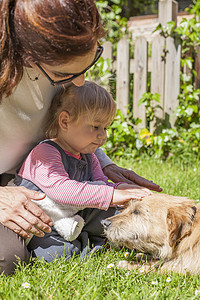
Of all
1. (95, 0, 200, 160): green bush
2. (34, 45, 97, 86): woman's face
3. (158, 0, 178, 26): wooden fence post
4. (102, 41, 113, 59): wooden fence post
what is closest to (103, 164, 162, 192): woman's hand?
(34, 45, 97, 86): woman's face

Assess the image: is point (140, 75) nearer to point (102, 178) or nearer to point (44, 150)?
point (102, 178)

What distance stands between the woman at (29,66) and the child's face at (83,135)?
0.28 meters

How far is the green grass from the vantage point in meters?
2.07

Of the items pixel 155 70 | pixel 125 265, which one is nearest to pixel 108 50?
pixel 155 70

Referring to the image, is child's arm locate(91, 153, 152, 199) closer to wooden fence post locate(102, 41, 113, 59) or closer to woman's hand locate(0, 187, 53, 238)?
woman's hand locate(0, 187, 53, 238)

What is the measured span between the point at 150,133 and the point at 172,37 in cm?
158

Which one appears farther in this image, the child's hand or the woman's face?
the child's hand

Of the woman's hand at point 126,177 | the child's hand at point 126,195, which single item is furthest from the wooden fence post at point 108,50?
A: the child's hand at point 126,195

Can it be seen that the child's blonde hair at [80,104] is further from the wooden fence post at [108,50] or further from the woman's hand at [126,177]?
the wooden fence post at [108,50]

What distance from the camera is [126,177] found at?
3.45 metres

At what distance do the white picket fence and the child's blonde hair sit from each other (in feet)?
10.5

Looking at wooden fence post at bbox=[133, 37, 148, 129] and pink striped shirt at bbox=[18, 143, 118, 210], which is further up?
wooden fence post at bbox=[133, 37, 148, 129]

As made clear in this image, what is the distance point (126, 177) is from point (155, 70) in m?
3.25

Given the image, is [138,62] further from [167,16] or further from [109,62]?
[167,16]
